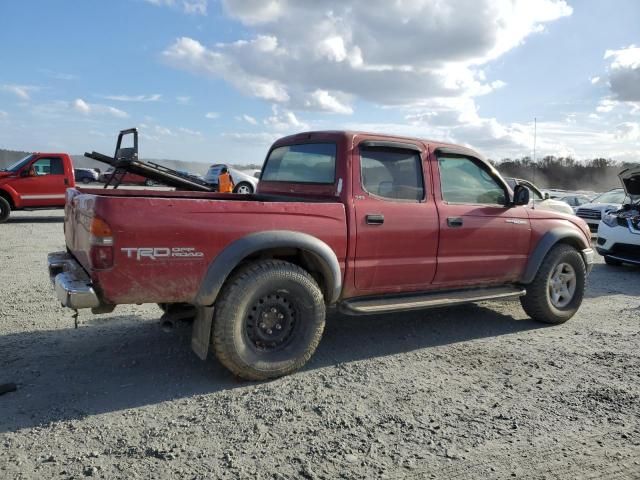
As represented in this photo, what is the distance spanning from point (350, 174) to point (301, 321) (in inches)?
50.7

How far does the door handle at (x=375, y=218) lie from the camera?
4.32 meters

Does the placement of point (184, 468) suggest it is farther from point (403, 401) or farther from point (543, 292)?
point (543, 292)

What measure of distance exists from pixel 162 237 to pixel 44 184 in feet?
40.3

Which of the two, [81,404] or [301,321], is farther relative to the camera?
[301,321]

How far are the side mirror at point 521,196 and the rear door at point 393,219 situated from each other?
3.62ft

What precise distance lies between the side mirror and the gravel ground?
134 centimetres

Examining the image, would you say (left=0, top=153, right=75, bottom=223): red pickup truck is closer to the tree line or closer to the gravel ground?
the gravel ground

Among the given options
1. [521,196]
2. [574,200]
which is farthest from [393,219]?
[574,200]

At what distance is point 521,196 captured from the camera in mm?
5250

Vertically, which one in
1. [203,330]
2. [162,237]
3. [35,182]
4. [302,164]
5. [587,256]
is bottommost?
[203,330]

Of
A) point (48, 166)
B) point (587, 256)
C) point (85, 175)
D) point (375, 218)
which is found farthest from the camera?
point (85, 175)

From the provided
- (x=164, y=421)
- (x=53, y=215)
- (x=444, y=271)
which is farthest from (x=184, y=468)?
(x=53, y=215)

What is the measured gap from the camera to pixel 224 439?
120 inches

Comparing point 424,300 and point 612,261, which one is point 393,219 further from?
point 612,261
